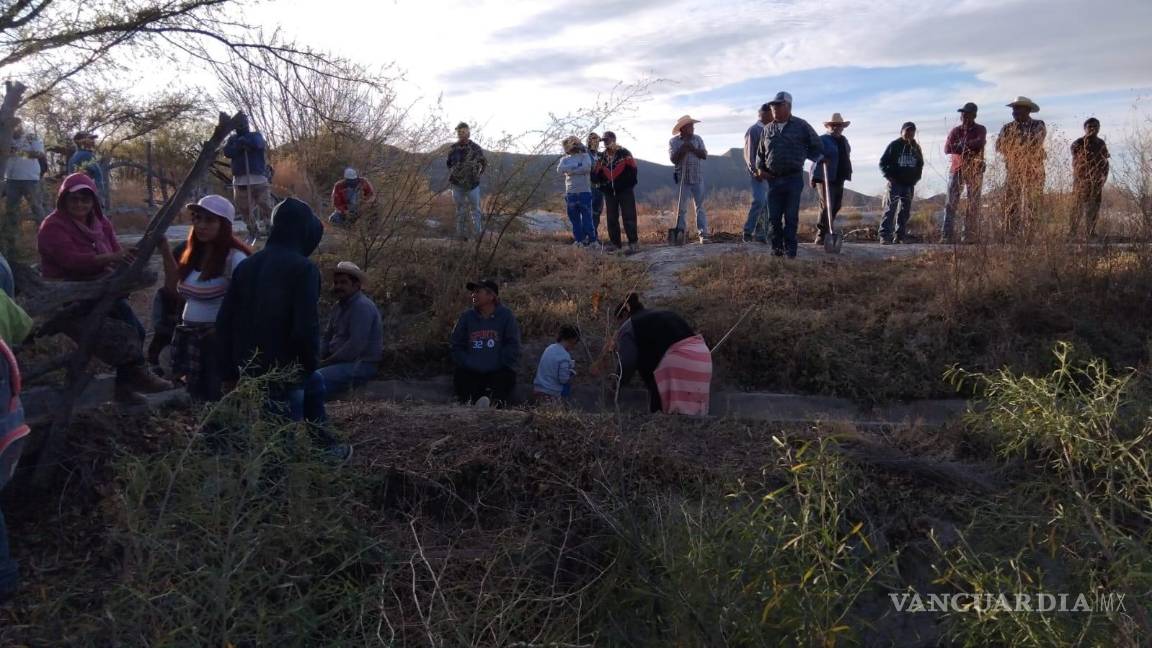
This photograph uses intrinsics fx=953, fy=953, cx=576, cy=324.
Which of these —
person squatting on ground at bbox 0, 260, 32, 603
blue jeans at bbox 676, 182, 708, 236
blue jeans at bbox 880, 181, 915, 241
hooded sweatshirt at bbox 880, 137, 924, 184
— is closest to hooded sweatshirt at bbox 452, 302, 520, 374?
person squatting on ground at bbox 0, 260, 32, 603

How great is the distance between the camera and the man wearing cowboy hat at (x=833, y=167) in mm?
12555

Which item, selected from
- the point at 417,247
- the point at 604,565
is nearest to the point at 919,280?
the point at 417,247

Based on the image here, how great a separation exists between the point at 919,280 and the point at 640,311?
3774mm

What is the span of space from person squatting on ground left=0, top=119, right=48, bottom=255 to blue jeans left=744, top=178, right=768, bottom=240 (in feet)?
27.3

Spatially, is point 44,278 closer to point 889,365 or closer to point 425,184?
point 425,184

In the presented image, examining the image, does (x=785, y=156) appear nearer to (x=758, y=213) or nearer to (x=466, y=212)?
(x=758, y=213)

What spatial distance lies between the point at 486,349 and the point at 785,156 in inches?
174

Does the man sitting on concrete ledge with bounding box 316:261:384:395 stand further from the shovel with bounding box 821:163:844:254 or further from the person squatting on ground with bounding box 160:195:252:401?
the shovel with bounding box 821:163:844:254

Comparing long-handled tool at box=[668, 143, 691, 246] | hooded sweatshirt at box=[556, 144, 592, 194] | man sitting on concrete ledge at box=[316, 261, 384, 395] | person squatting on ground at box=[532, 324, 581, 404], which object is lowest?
person squatting on ground at box=[532, 324, 581, 404]

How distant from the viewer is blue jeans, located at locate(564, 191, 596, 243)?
42.0 ft

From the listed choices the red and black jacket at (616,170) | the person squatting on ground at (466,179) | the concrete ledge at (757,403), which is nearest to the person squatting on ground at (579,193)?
the red and black jacket at (616,170)

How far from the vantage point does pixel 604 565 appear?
4152mm

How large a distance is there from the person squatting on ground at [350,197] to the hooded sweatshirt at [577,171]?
2163 millimetres

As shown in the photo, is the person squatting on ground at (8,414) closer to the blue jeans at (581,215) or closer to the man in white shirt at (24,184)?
the man in white shirt at (24,184)
